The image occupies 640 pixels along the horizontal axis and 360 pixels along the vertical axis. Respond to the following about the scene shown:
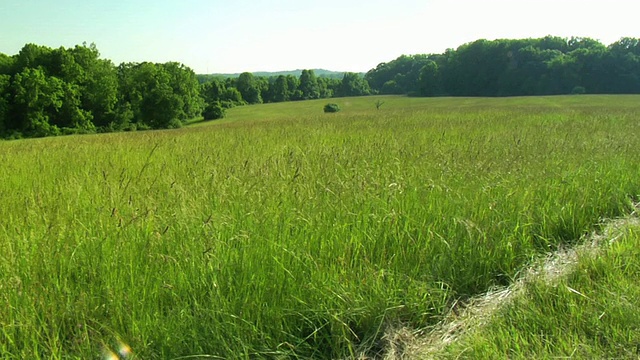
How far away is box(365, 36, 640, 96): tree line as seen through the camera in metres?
71.0

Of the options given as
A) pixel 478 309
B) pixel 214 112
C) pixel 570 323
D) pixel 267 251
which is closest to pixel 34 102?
pixel 214 112

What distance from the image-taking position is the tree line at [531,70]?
7100cm

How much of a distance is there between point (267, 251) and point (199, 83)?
86.9m

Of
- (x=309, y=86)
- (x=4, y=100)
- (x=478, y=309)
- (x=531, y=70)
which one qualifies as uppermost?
(x=309, y=86)

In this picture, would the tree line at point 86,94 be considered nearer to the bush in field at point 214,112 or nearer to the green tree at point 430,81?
the bush in field at point 214,112

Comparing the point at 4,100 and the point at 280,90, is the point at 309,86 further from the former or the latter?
the point at 4,100

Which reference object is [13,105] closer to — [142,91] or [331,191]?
[142,91]

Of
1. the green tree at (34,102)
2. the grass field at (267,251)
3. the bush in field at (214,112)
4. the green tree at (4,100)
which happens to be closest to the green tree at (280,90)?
the bush in field at (214,112)

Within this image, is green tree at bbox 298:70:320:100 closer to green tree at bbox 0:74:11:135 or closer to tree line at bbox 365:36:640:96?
tree line at bbox 365:36:640:96

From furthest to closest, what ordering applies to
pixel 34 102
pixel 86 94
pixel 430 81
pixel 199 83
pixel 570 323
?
1. pixel 430 81
2. pixel 199 83
3. pixel 86 94
4. pixel 34 102
5. pixel 570 323

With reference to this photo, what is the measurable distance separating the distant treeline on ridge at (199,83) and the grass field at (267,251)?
157 ft

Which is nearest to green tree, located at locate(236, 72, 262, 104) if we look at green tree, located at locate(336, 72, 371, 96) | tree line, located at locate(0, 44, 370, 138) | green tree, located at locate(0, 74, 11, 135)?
green tree, located at locate(336, 72, 371, 96)

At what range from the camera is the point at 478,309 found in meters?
2.29

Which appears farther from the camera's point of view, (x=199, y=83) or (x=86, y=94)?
(x=199, y=83)
